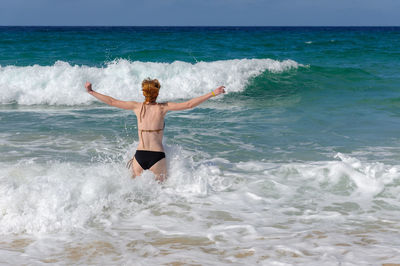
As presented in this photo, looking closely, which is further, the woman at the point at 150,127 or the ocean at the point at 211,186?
the woman at the point at 150,127

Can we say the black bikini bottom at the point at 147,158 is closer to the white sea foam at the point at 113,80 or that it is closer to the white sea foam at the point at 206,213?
the white sea foam at the point at 206,213

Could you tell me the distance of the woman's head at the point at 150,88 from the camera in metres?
5.17

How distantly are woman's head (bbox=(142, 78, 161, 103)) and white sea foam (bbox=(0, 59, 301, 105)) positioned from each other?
819cm

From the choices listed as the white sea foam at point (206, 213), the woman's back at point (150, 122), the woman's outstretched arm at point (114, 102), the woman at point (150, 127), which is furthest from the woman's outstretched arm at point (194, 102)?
the white sea foam at point (206, 213)

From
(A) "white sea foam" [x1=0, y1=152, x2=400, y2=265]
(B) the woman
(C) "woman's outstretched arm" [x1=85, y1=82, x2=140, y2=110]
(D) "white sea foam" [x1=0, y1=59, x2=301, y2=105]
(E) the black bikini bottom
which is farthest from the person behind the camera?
(D) "white sea foam" [x1=0, y1=59, x2=301, y2=105]

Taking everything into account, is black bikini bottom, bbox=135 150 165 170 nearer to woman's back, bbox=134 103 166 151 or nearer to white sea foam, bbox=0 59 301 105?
woman's back, bbox=134 103 166 151

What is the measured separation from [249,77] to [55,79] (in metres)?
7.32

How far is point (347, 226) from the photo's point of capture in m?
4.47

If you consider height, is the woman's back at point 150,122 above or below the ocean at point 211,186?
above

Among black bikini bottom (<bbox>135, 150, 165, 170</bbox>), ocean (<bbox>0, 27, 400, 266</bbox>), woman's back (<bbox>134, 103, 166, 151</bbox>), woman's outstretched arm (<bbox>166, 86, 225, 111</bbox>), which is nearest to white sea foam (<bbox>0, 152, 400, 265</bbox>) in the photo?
ocean (<bbox>0, 27, 400, 266</bbox>)

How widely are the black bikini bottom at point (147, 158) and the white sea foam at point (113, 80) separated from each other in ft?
26.7

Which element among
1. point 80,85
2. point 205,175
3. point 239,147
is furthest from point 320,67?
point 205,175

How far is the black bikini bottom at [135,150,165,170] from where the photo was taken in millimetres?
5402

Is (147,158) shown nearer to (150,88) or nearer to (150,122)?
(150,122)
